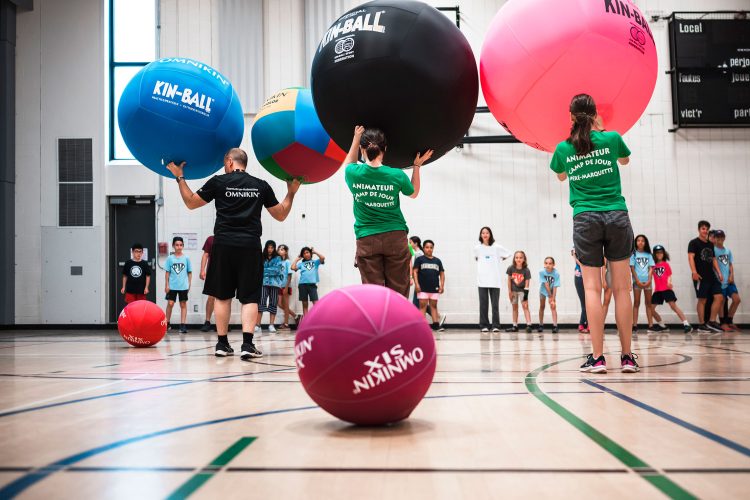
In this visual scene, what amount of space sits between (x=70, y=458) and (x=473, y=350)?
476 centimetres

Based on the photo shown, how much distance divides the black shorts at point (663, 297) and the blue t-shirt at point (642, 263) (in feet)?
1.27

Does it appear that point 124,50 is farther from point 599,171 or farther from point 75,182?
point 599,171

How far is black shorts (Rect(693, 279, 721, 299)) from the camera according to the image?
1057 cm

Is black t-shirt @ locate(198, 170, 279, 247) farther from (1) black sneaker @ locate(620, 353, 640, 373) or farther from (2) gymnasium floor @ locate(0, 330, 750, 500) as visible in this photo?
(1) black sneaker @ locate(620, 353, 640, 373)

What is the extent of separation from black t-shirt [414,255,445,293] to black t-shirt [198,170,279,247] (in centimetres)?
630

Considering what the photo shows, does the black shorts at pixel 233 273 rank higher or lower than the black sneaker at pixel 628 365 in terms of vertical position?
higher

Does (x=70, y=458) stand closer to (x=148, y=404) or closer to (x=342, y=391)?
(x=342, y=391)

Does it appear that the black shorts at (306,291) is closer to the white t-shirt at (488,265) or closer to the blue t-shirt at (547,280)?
the white t-shirt at (488,265)

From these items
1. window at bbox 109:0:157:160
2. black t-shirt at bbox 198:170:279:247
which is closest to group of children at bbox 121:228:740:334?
window at bbox 109:0:157:160

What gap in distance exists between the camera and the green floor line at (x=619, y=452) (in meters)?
1.50

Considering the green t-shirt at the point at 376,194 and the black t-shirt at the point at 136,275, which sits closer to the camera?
the green t-shirt at the point at 376,194

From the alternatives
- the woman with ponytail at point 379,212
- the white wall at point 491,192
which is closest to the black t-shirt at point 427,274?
the white wall at point 491,192

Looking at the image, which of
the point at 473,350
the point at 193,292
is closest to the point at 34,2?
the point at 193,292

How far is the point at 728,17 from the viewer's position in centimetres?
A: 1252
